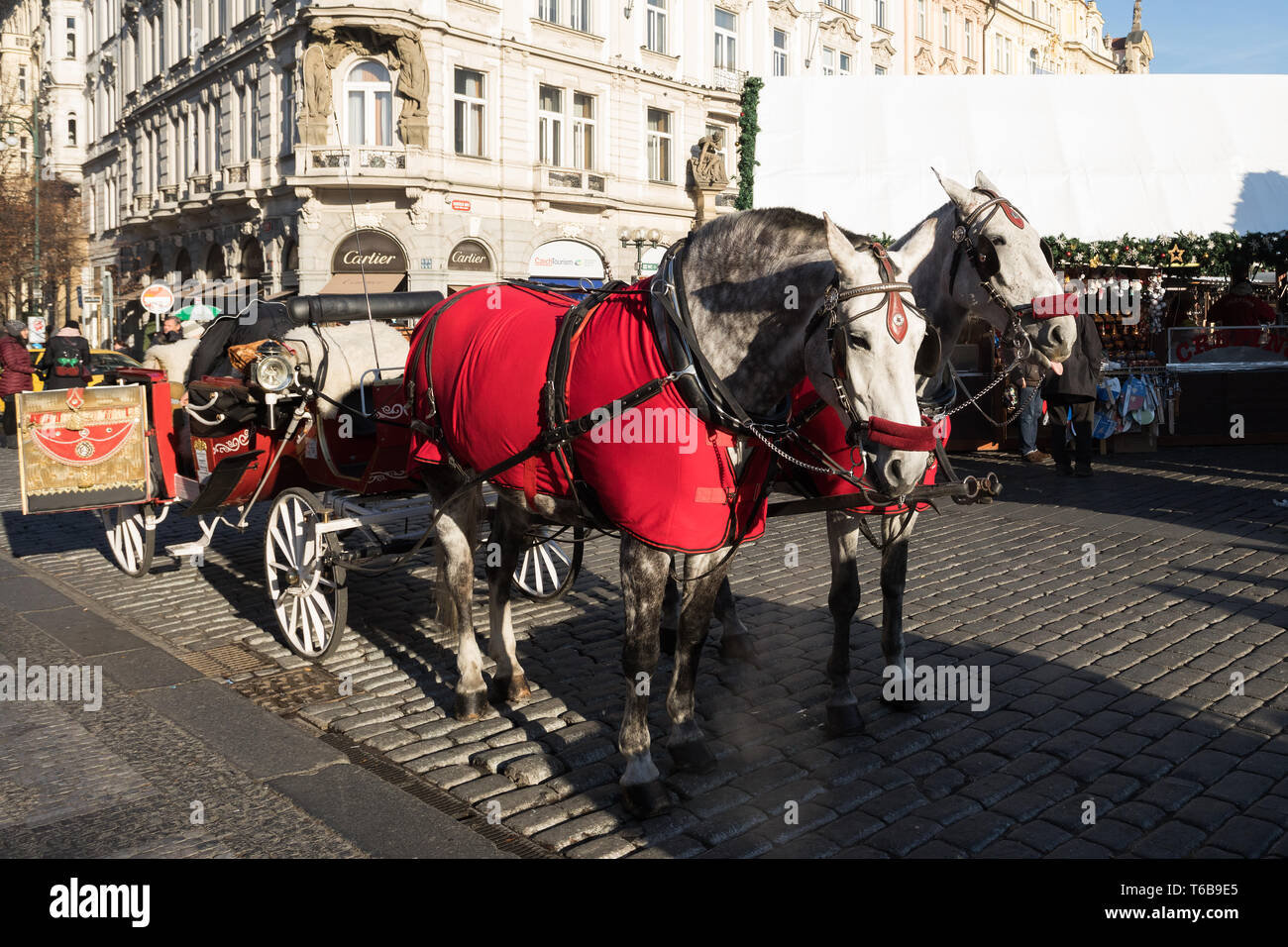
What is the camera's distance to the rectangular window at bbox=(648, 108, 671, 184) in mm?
33906

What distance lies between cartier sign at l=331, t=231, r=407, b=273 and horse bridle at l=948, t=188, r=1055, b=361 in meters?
24.5

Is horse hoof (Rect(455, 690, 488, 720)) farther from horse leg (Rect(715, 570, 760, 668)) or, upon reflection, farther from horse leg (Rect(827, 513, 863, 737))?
horse leg (Rect(827, 513, 863, 737))

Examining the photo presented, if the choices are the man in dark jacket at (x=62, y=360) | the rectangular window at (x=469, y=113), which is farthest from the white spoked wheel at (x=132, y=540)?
the rectangular window at (x=469, y=113)

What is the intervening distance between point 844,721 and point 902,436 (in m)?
1.73

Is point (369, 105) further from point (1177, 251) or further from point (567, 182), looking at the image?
point (1177, 251)

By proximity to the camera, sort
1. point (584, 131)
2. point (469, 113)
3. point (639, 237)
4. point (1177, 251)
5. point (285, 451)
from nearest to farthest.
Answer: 1. point (285, 451)
2. point (1177, 251)
3. point (469, 113)
4. point (584, 131)
5. point (639, 237)

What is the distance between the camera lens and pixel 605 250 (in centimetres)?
3225

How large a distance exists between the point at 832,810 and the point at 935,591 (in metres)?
3.52

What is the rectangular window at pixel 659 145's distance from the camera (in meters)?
33.9

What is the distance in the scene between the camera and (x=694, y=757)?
14.5 ft

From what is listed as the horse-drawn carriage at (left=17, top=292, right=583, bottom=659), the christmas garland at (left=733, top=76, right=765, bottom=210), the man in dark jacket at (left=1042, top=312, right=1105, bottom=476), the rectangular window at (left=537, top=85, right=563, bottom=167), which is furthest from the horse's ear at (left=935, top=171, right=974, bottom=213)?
the rectangular window at (left=537, top=85, right=563, bottom=167)

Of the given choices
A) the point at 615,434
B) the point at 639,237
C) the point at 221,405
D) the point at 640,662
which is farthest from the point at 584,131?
the point at 640,662

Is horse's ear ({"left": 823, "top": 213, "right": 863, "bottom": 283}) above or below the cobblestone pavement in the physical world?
above

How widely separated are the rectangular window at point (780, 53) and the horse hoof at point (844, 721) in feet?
121
